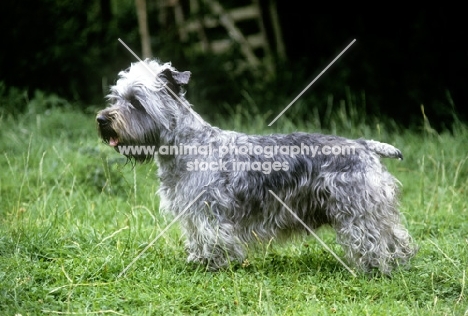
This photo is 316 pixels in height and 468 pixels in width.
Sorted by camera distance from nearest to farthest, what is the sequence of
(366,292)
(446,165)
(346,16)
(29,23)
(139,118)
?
(366,292), (139,118), (446,165), (29,23), (346,16)

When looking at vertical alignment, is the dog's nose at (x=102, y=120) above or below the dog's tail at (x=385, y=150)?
above

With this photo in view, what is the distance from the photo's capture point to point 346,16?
35.9 feet

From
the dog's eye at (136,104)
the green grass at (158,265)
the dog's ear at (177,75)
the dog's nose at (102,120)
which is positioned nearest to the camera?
the green grass at (158,265)

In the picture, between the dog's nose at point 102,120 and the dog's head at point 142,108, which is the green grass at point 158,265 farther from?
the dog's nose at point 102,120

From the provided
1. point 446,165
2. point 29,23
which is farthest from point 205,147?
point 29,23

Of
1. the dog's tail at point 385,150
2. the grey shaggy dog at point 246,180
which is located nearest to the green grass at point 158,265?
the grey shaggy dog at point 246,180

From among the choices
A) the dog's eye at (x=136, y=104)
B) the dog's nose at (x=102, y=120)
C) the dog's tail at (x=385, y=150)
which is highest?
the dog's eye at (x=136, y=104)

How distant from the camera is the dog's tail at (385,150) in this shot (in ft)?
15.8

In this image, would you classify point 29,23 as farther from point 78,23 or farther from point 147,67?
point 147,67

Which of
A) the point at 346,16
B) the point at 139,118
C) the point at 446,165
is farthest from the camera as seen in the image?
the point at 346,16

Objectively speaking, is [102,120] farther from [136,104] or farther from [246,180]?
[246,180]

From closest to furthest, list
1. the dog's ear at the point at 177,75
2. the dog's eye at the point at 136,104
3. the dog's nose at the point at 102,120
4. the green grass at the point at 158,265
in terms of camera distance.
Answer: the green grass at the point at 158,265 < the dog's nose at the point at 102,120 < the dog's eye at the point at 136,104 < the dog's ear at the point at 177,75

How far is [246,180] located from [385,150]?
109 cm

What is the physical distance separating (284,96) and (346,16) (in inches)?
77.2
